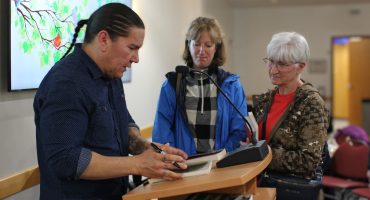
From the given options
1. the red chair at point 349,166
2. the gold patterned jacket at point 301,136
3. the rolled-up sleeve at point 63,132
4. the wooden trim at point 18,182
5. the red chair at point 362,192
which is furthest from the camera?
the red chair at point 349,166

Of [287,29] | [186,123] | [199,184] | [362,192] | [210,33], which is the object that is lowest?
[362,192]

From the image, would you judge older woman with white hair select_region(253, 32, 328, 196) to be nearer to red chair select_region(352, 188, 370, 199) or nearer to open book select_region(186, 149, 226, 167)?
open book select_region(186, 149, 226, 167)

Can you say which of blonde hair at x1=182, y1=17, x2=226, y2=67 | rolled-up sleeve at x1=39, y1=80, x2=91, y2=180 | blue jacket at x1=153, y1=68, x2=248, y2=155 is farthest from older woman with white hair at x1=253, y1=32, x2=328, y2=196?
rolled-up sleeve at x1=39, y1=80, x2=91, y2=180

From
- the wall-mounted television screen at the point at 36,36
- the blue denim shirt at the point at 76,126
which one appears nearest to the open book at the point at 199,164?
the blue denim shirt at the point at 76,126

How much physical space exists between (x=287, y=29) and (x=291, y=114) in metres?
6.63

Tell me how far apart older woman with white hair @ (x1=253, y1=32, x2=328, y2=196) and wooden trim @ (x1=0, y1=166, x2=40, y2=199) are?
3.63 feet

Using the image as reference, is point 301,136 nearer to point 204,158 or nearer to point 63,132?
point 204,158

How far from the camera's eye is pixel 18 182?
191 cm

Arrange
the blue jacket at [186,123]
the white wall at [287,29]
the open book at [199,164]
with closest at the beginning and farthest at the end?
1. the open book at [199,164]
2. the blue jacket at [186,123]
3. the white wall at [287,29]

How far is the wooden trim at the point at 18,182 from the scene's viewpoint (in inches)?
71.5

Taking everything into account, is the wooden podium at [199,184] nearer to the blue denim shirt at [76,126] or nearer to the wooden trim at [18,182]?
the blue denim shirt at [76,126]

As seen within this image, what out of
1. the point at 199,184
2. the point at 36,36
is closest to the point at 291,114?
the point at 199,184

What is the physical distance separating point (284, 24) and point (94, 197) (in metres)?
7.26

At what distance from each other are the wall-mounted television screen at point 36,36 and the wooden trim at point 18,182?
0.40m
